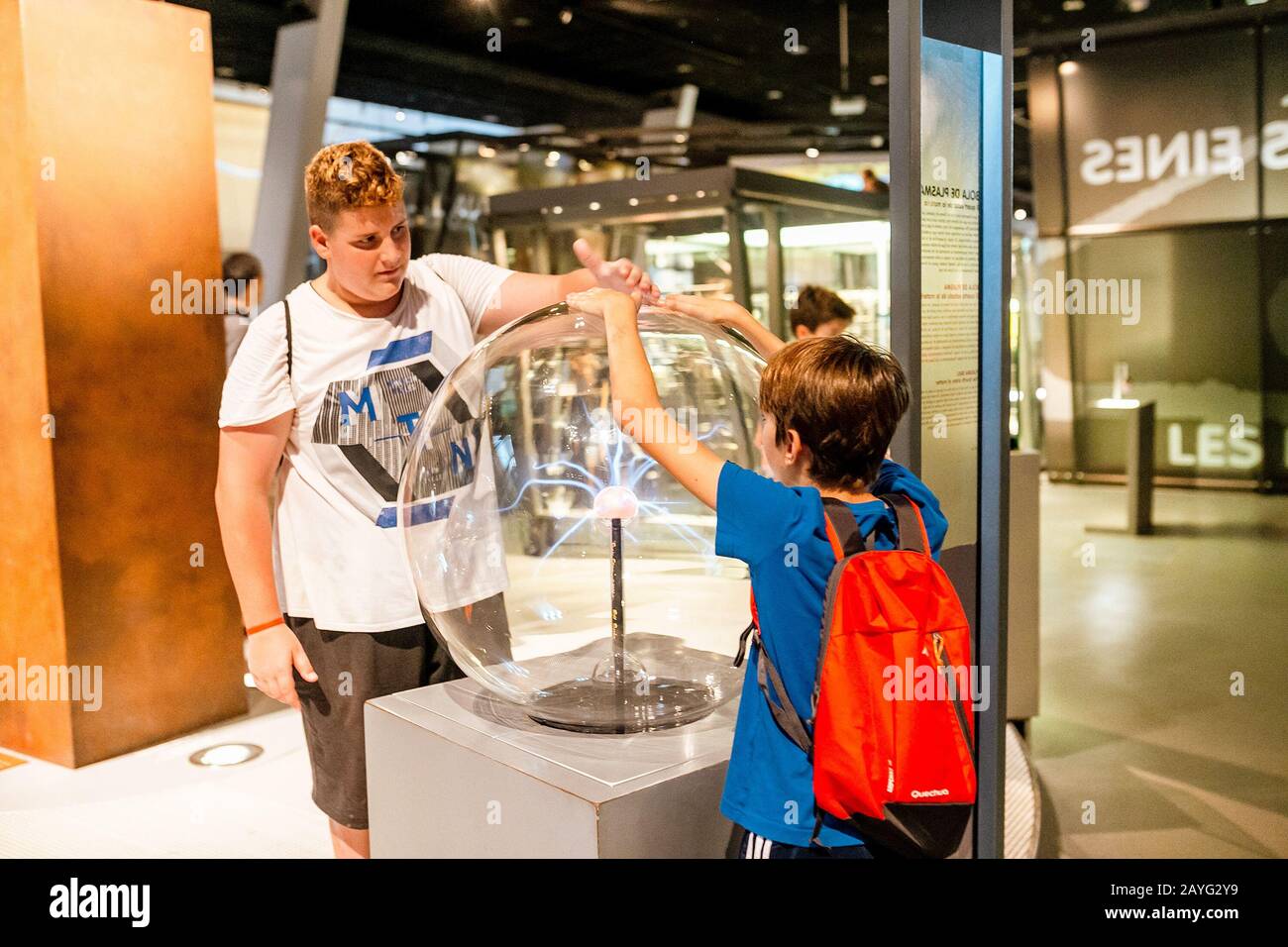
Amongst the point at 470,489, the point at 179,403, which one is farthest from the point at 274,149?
the point at 470,489

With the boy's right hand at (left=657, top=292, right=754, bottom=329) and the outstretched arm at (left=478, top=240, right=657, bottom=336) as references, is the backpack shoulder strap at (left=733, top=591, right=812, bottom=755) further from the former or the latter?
the outstretched arm at (left=478, top=240, right=657, bottom=336)

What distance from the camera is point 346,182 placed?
2.05 metres

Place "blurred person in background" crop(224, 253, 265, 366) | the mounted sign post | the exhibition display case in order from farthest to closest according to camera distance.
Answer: the exhibition display case → "blurred person in background" crop(224, 253, 265, 366) → the mounted sign post

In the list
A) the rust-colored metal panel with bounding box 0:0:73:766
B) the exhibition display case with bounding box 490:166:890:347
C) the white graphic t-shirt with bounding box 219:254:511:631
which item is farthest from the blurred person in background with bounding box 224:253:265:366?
the white graphic t-shirt with bounding box 219:254:511:631

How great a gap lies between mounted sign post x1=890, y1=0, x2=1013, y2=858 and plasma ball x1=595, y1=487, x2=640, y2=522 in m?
0.97

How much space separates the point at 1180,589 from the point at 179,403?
6265 millimetres

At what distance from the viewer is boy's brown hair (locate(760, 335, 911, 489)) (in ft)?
5.31

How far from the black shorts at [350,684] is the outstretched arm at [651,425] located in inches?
31.9

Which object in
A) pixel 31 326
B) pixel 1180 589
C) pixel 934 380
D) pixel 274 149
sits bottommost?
pixel 1180 589

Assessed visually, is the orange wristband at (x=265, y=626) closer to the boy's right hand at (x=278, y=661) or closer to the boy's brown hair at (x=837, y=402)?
the boy's right hand at (x=278, y=661)

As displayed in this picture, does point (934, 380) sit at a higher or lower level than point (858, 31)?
lower

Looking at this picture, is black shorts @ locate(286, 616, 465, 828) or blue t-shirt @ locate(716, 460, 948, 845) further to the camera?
black shorts @ locate(286, 616, 465, 828)

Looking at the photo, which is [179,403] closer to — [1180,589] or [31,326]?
[31,326]

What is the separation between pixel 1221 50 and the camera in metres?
10.8
